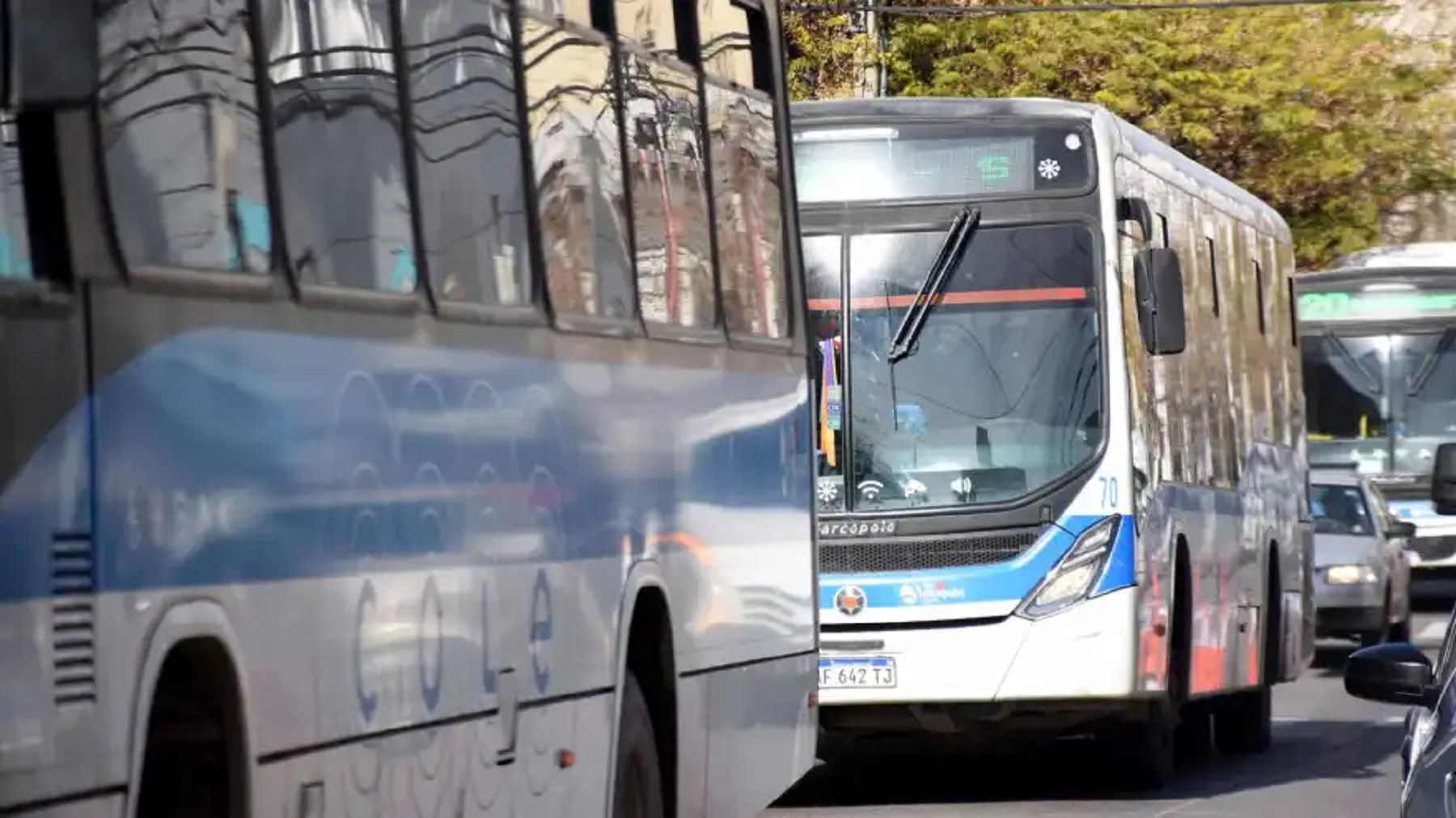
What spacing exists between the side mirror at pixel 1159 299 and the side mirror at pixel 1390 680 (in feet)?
22.4

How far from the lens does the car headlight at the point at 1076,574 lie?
1450 centimetres

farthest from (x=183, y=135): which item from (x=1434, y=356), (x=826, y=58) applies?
(x=1434, y=356)

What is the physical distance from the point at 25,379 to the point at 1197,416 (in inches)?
488

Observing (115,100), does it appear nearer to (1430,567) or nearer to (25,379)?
(25,379)

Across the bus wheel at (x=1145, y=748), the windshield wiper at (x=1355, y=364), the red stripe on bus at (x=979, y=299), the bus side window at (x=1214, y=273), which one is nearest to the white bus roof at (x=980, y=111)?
the red stripe on bus at (x=979, y=299)

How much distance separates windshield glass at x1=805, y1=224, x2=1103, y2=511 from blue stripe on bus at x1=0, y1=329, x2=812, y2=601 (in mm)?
4745

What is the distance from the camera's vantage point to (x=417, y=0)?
24.0 feet

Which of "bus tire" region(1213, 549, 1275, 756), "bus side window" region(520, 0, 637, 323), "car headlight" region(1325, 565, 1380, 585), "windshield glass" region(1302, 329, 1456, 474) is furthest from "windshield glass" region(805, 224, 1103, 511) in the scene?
"windshield glass" region(1302, 329, 1456, 474)

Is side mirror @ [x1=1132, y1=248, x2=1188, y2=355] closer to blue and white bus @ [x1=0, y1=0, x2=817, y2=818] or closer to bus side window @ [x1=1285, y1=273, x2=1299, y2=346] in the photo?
blue and white bus @ [x1=0, y1=0, x2=817, y2=818]

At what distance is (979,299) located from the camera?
14742 mm

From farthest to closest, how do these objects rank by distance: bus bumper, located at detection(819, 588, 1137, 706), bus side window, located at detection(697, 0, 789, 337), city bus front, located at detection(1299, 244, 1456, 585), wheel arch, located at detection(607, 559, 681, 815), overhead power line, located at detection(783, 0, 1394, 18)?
overhead power line, located at detection(783, 0, 1394, 18) → city bus front, located at detection(1299, 244, 1456, 585) → bus bumper, located at detection(819, 588, 1137, 706) → bus side window, located at detection(697, 0, 789, 337) → wheel arch, located at detection(607, 559, 681, 815)

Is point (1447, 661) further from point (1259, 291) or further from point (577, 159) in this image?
point (1259, 291)

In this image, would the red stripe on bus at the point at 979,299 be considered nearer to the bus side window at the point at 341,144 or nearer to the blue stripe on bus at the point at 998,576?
the blue stripe on bus at the point at 998,576

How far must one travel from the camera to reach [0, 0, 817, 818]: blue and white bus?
5234 millimetres
